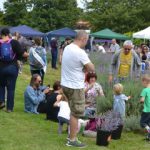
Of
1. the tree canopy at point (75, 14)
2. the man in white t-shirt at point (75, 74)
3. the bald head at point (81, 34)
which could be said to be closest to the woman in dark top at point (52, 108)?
the man in white t-shirt at point (75, 74)

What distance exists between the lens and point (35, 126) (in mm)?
9219

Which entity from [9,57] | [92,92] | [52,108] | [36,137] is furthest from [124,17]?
[36,137]

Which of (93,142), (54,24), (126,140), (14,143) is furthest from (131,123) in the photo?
(54,24)

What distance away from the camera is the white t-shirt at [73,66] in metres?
7.12

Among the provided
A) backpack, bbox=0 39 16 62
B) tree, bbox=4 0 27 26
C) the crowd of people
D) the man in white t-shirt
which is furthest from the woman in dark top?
tree, bbox=4 0 27 26

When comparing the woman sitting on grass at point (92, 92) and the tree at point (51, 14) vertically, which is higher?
the tree at point (51, 14)

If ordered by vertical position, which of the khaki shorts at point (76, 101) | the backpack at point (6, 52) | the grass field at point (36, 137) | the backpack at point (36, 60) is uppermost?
the backpack at point (6, 52)

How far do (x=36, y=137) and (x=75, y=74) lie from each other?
148 cm

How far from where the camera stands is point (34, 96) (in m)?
10.9

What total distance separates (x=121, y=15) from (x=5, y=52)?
49.5m

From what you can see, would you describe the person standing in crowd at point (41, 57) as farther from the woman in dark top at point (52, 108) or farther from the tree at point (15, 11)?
the tree at point (15, 11)

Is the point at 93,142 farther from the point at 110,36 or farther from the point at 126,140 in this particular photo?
the point at 110,36

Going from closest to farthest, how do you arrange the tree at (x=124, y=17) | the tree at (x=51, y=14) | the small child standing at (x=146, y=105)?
1. the small child standing at (x=146, y=105)
2. the tree at (x=124, y=17)
3. the tree at (x=51, y=14)

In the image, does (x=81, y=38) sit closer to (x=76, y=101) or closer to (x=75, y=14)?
(x=76, y=101)
